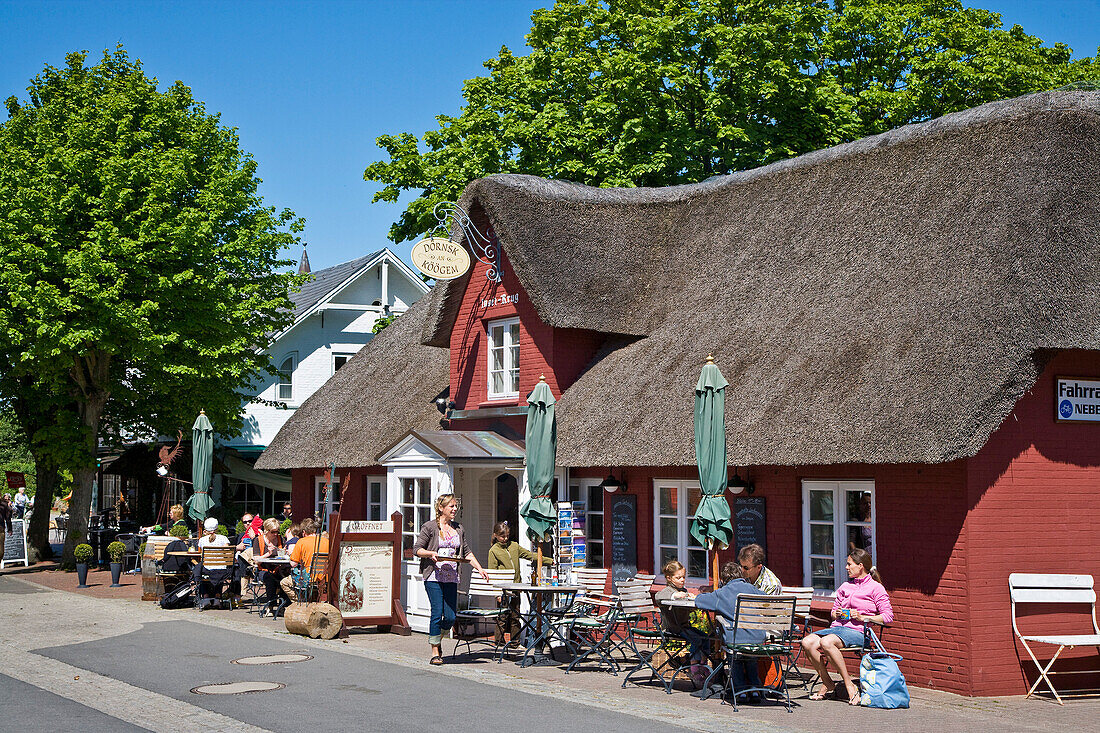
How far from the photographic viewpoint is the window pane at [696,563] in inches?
596

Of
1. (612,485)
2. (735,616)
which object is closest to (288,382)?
(612,485)

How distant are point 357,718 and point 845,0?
23.1 meters

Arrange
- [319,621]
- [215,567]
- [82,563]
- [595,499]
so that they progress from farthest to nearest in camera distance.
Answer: [82,563] → [215,567] → [595,499] → [319,621]

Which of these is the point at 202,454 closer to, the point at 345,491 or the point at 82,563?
the point at 345,491

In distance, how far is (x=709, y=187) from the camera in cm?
2058

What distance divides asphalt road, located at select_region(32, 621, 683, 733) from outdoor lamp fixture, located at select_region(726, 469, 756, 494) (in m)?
4.23

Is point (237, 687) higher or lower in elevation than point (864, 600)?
lower

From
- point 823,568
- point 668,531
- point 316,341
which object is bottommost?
point 823,568

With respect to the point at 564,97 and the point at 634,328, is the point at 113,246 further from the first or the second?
the point at 634,328

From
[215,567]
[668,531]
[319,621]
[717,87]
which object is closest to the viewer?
[668,531]

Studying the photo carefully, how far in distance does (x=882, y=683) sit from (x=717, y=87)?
18638mm


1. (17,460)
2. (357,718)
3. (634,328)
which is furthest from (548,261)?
(17,460)

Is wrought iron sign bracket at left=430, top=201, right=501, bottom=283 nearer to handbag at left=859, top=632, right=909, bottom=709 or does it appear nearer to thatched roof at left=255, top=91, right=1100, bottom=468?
thatched roof at left=255, top=91, right=1100, bottom=468

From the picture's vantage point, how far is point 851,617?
38.2ft
